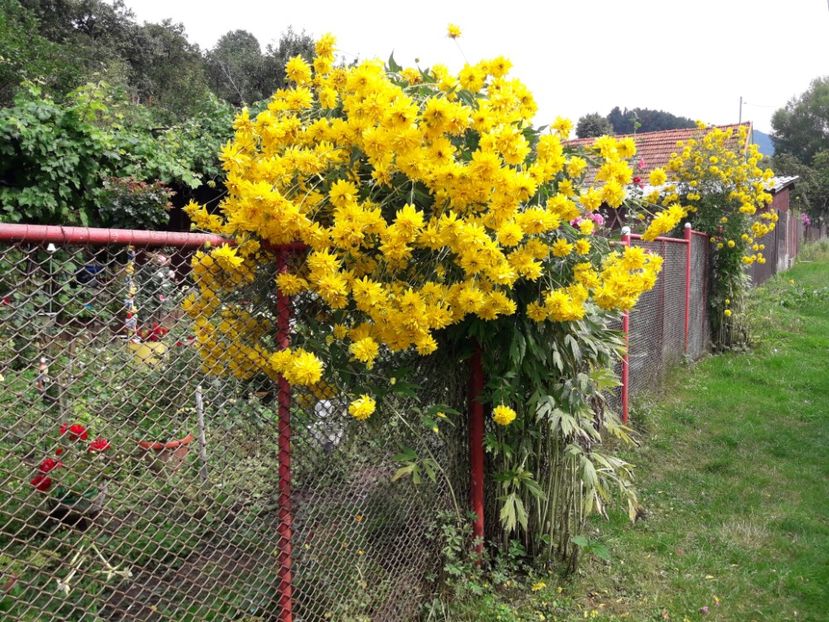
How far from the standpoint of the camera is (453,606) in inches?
117

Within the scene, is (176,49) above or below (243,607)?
above

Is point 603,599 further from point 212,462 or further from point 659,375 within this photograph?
point 659,375

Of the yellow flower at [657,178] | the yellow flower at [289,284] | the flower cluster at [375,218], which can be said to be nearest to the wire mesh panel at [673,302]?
the yellow flower at [657,178]

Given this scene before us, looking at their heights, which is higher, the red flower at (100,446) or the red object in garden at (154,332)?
the red object in garden at (154,332)

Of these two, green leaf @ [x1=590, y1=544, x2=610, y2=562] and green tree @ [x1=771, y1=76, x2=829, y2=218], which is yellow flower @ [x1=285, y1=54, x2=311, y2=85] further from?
green tree @ [x1=771, y1=76, x2=829, y2=218]

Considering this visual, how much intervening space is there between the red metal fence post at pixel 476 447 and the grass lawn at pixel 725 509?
1.66 ft

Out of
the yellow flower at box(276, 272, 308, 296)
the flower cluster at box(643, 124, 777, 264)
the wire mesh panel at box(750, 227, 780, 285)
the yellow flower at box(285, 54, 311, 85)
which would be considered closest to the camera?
the yellow flower at box(276, 272, 308, 296)

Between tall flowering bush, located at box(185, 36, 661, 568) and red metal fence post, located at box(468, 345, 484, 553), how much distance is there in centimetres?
36

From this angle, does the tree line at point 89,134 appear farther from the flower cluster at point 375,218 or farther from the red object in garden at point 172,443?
the red object in garden at point 172,443

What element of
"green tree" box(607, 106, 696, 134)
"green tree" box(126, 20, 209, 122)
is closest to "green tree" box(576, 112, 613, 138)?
"green tree" box(607, 106, 696, 134)

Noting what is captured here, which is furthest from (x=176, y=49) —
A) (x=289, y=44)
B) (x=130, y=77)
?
(x=289, y=44)

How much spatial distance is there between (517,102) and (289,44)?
21955mm

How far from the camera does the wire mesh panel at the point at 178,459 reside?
5.68 ft

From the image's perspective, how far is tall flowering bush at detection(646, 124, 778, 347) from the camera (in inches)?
344
